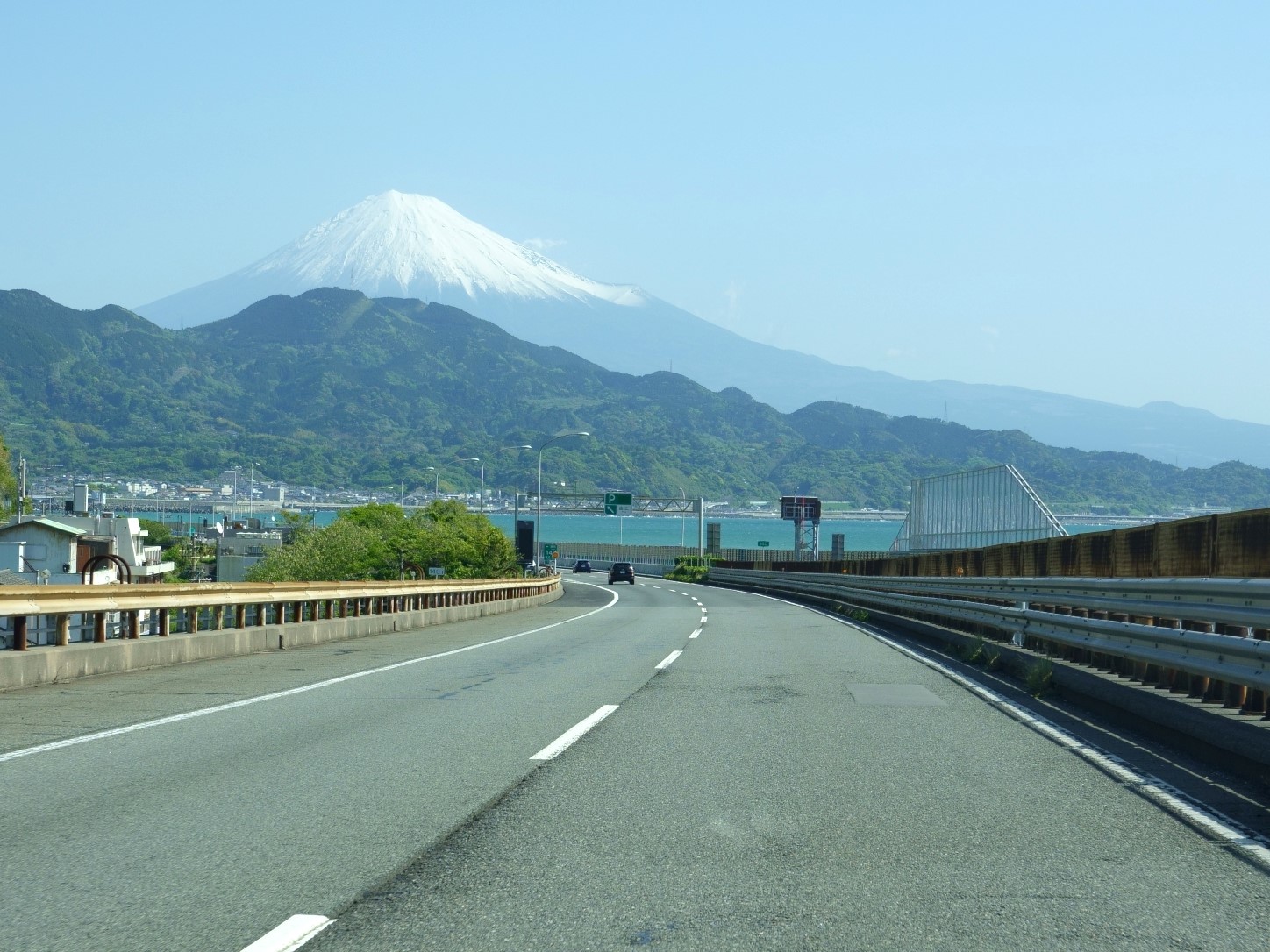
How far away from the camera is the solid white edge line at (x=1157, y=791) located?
6.71m

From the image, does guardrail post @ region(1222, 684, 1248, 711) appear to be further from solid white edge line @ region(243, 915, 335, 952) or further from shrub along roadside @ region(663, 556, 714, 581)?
shrub along roadside @ region(663, 556, 714, 581)

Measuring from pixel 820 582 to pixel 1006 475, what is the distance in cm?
729

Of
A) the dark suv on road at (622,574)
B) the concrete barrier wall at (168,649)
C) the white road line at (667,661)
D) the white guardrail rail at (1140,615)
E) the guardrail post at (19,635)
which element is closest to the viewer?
the white guardrail rail at (1140,615)

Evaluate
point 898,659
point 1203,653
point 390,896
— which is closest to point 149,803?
point 390,896

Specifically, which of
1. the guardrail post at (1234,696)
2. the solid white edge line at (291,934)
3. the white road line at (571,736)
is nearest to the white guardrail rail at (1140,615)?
the guardrail post at (1234,696)

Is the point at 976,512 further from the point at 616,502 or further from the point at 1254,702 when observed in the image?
the point at 616,502

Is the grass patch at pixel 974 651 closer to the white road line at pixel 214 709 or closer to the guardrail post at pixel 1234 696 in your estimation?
the white road line at pixel 214 709

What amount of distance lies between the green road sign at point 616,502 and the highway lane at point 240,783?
321ft

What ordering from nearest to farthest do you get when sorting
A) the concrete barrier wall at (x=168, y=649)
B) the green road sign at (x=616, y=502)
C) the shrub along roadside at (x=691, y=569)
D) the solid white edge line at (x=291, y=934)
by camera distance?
the solid white edge line at (x=291, y=934) < the concrete barrier wall at (x=168, y=649) < the shrub along roadside at (x=691, y=569) < the green road sign at (x=616, y=502)

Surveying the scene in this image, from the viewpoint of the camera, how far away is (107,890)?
5590 millimetres

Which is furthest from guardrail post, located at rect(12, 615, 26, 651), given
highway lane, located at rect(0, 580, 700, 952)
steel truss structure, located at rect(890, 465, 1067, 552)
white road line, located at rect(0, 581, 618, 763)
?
steel truss structure, located at rect(890, 465, 1067, 552)

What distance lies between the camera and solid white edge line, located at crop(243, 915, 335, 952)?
4.81 meters

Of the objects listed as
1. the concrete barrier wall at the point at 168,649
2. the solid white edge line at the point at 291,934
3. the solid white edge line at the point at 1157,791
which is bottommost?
the solid white edge line at the point at 1157,791

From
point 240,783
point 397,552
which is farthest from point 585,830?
point 397,552
